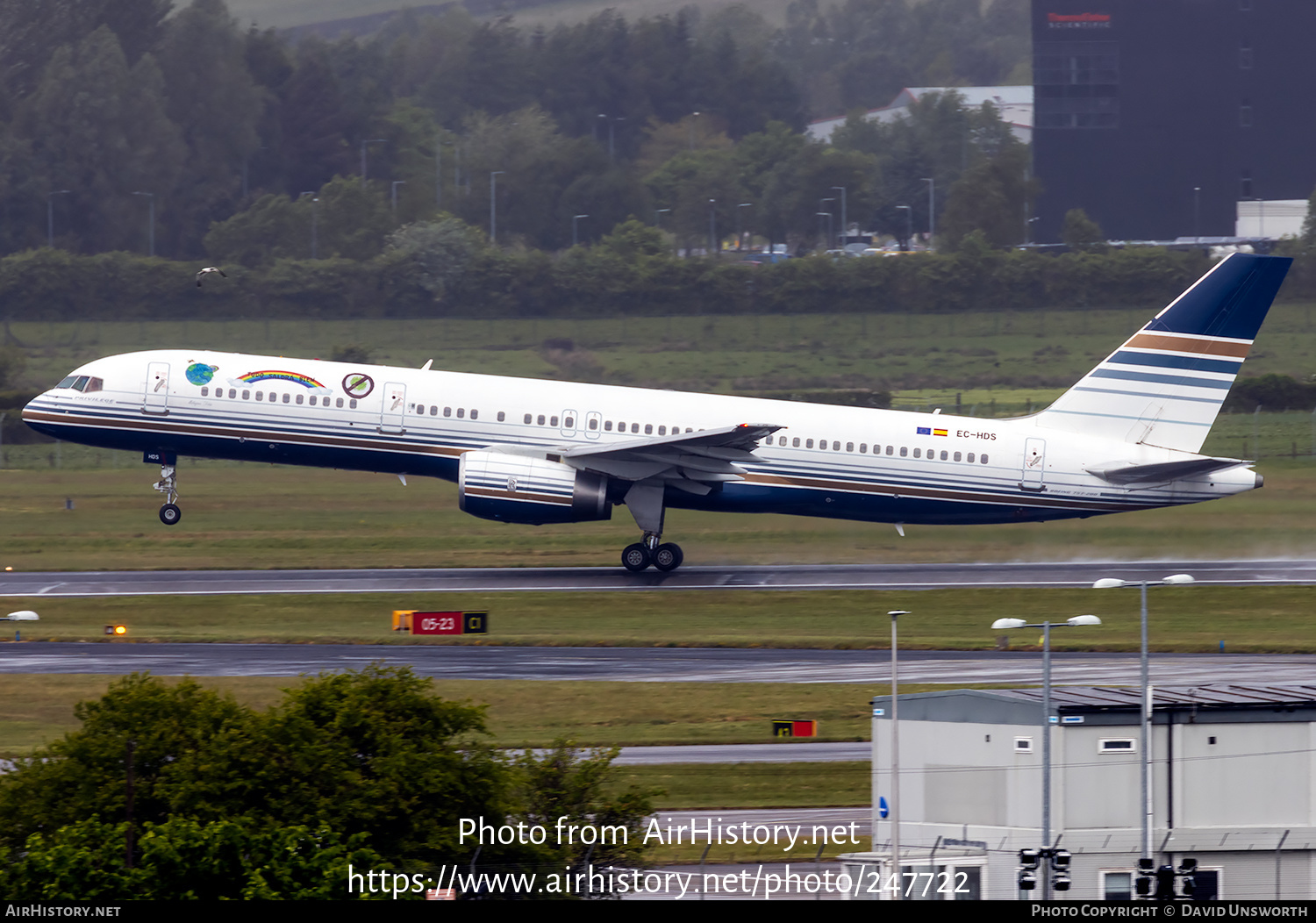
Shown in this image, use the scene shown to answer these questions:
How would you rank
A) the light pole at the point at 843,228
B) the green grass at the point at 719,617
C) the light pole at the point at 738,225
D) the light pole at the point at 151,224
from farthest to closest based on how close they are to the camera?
the light pole at the point at 738,225 < the light pole at the point at 843,228 < the light pole at the point at 151,224 < the green grass at the point at 719,617

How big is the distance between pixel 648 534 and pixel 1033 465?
11.6 meters

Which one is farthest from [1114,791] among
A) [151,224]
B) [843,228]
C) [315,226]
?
[843,228]

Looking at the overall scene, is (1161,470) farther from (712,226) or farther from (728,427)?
(712,226)

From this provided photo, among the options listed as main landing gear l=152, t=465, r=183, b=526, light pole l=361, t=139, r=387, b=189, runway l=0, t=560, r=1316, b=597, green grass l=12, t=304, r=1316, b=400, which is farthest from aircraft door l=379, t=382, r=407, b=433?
light pole l=361, t=139, r=387, b=189

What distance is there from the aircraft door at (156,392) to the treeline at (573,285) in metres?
59.0

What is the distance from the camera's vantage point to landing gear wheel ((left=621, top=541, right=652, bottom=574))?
49.6m

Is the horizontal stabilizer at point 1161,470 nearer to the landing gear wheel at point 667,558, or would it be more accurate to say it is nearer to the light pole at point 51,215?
the landing gear wheel at point 667,558

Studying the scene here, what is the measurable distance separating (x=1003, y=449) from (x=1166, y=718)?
2336 cm

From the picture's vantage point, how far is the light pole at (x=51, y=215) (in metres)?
127

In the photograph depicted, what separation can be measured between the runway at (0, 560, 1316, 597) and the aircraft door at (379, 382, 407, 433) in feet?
14.8

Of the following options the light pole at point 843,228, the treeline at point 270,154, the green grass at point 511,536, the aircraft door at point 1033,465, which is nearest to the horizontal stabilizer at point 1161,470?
the aircraft door at point 1033,465

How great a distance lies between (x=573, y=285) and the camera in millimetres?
112250

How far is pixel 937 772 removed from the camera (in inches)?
1084

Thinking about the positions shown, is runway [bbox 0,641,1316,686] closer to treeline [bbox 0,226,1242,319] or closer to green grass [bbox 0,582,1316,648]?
green grass [bbox 0,582,1316,648]
